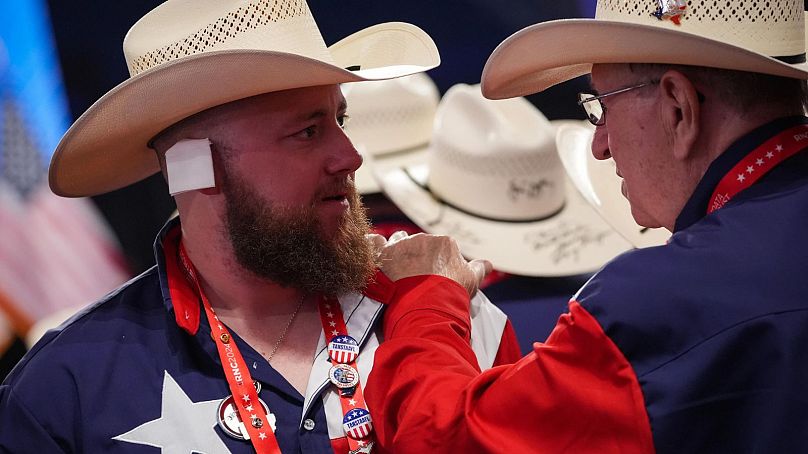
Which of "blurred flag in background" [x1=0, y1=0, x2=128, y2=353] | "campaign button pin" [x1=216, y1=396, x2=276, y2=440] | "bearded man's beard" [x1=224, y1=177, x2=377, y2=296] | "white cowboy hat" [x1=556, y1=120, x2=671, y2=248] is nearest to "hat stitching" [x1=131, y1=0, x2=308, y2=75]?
"bearded man's beard" [x1=224, y1=177, x2=377, y2=296]

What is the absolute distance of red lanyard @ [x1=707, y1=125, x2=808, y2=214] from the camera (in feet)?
5.23

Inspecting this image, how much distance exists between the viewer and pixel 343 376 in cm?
196

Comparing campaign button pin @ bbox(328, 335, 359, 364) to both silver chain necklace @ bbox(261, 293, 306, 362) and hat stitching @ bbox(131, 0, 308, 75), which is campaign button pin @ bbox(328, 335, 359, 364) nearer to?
silver chain necklace @ bbox(261, 293, 306, 362)

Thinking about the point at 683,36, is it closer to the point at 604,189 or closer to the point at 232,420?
the point at 232,420

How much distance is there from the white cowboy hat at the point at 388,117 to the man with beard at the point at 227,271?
2145 mm

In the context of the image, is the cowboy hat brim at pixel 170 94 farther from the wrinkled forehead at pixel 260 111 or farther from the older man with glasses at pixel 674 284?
the older man with glasses at pixel 674 284

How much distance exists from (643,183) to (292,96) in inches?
31.0

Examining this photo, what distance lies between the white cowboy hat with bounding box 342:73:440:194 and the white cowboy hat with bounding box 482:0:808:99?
2.62 m

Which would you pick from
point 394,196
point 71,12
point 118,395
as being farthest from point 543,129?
point 118,395

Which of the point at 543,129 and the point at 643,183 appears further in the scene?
the point at 543,129

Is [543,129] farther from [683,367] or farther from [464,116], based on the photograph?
[683,367]

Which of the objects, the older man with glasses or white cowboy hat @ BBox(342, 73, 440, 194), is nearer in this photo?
the older man with glasses

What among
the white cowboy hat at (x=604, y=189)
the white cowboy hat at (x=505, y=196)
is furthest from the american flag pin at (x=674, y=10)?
the white cowboy hat at (x=505, y=196)

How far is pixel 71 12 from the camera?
3521mm
